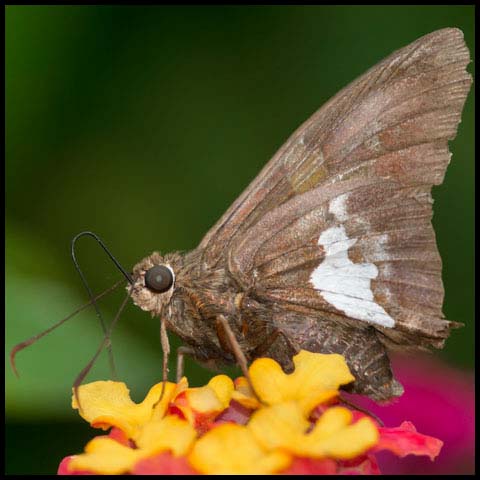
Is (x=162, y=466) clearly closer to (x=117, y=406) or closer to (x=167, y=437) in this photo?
(x=167, y=437)

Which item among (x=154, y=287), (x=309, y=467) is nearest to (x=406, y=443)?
(x=309, y=467)

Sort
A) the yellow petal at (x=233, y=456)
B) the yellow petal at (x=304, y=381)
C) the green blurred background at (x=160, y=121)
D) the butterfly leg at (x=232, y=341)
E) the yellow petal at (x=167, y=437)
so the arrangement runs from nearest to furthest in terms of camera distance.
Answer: the yellow petal at (x=233, y=456) → the yellow petal at (x=167, y=437) → the yellow petal at (x=304, y=381) → the butterfly leg at (x=232, y=341) → the green blurred background at (x=160, y=121)

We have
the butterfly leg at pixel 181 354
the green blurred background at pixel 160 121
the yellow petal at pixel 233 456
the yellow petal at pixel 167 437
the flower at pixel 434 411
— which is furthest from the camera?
the green blurred background at pixel 160 121

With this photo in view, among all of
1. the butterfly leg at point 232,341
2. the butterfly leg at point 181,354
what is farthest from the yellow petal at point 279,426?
the butterfly leg at point 181,354

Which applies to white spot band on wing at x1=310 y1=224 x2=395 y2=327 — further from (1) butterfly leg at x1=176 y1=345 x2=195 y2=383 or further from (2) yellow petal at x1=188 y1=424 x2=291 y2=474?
(2) yellow petal at x1=188 y1=424 x2=291 y2=474

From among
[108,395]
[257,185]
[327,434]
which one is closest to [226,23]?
[257,185]

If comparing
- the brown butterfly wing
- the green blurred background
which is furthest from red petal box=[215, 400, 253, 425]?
the green blurred background

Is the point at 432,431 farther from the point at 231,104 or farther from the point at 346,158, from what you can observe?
the point at 231,104

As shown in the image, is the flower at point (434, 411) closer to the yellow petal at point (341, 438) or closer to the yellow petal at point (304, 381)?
the yellow petal at point (304, 381)
